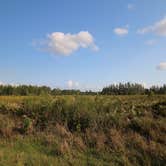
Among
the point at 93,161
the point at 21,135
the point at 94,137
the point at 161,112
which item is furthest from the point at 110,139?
the point at 161,112

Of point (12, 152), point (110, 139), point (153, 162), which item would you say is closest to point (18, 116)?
point (12, 152)

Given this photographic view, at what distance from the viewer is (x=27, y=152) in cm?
738

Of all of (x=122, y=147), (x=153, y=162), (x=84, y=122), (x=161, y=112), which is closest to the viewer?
(x=153, y=162)

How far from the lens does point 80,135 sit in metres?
8.63

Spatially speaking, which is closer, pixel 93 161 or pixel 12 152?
pixel 93 161

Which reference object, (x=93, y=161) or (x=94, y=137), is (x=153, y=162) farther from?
(x=94, y=137)

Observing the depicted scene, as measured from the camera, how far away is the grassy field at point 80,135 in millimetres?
6707

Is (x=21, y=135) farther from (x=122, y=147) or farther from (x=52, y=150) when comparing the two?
Result: (x=122, y=147)

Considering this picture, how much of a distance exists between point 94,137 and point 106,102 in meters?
3.19

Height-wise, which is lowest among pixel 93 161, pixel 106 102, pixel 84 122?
pixel 93 161

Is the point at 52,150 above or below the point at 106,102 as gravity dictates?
below

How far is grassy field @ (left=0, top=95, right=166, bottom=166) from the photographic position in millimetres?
6707

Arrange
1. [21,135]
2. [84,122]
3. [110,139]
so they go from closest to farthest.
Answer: [110,139]
[21,135]
[84,122]

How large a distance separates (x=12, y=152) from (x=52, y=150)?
3.60 ft
